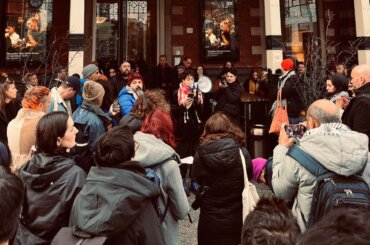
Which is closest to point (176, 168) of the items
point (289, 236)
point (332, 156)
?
point (332, 156)

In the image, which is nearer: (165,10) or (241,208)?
(241,208)

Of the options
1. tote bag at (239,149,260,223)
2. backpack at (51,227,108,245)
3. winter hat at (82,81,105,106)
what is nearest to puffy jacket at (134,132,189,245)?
tote bag at (239,149,260,223)

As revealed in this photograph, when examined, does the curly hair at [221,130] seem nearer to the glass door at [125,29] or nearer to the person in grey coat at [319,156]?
the person in grey coat at [319,156]

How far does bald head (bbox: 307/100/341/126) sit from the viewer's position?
2.59 meters

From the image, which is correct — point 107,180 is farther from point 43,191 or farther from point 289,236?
point 289,236

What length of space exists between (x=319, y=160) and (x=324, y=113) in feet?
1.25

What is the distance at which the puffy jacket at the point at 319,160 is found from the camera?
2352 mm

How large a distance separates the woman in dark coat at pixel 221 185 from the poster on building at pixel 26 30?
12.2m

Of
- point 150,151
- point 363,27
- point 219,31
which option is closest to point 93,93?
point 150,151

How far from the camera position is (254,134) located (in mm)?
7809

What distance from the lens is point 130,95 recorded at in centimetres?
538

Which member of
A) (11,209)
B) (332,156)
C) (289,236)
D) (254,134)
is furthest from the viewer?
(254,134)

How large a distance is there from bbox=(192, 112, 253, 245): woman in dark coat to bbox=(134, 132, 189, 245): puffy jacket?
53 cm

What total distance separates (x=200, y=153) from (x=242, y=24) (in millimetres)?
12619
